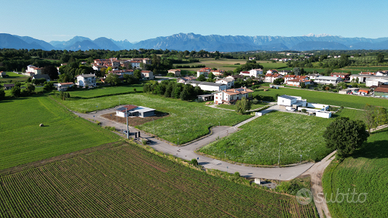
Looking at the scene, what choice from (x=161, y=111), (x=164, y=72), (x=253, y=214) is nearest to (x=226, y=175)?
(x=253, y=214)

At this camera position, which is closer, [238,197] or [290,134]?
[238,197]

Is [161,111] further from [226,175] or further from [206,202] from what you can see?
[206,202]

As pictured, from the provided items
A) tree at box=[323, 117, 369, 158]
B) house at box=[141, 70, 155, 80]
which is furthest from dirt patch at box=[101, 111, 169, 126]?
house at box=[141, 70, 155, 80]

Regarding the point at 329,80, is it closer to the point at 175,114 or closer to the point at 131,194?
the point at 175,114

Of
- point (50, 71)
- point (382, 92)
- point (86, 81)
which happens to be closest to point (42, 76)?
point (50, 71)

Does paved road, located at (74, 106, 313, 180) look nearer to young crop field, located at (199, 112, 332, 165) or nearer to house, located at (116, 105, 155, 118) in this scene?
young crop field, located at (199, 112, 332, 165)

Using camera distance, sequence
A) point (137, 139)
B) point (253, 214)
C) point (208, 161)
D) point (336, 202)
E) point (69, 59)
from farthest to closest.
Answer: point (69, 59)
point (137, 139)
point (208, 161)
point (336, 202)
point (253, 214)
